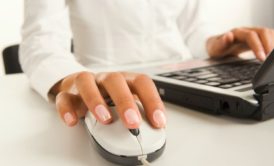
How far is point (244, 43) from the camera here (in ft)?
2.29

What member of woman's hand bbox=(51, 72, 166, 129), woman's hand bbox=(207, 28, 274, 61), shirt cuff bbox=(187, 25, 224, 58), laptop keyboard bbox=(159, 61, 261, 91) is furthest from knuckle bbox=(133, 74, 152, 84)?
shirt cuff bbox=(187, 25, 224, 58)

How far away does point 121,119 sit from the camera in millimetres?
334

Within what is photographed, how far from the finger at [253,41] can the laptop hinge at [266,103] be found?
24 centimetres

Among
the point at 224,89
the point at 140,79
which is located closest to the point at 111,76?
the point at 140,79

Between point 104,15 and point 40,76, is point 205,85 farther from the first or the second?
point 104,15

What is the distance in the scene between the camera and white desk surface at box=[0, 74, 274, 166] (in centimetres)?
32

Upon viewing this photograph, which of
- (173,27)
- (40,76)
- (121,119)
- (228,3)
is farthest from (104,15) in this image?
(228,3)

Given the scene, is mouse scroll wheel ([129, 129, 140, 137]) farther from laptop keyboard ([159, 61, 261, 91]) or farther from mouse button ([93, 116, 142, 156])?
laptop keyboard ([159, 61, 261, 91])

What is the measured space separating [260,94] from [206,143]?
0.09 meters

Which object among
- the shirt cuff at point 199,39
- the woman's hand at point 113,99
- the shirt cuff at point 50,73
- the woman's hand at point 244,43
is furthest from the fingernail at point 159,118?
the shirt cuff at point 199,39

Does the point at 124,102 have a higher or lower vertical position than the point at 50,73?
higher

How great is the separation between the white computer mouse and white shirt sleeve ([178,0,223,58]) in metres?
0.82

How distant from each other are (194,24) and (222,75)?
2.25 feet

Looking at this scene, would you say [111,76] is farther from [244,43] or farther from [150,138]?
[244,43]
